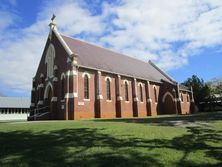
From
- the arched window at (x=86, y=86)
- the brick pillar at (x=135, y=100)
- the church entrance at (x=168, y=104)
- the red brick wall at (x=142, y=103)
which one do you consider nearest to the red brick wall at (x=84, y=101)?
the arched window at (x=86, y=86)

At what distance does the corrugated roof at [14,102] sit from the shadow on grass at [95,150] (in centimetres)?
4646

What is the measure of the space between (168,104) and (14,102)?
3665 centimetres

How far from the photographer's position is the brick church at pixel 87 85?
91.4 ft

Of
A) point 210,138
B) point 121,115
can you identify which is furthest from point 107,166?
point 121,115

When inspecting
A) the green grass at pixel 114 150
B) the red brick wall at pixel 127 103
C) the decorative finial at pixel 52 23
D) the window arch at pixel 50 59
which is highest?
the decorative finial at pixel 52 23

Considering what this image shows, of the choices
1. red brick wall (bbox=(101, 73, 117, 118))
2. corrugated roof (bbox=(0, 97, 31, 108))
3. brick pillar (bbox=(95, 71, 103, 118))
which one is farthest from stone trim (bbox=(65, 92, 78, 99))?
corrugated roof (bbox=(0, 97, 31, 108))

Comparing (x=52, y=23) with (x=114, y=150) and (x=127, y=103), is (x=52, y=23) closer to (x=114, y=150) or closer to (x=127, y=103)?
(x=127, y=103)

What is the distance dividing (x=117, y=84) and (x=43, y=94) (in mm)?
10974

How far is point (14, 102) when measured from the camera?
55344mm

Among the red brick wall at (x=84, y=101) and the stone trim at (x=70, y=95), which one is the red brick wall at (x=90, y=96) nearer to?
the red brick wall at (x=84, y=101)

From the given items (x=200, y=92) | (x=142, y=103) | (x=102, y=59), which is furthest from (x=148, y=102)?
(x=200, y=92)

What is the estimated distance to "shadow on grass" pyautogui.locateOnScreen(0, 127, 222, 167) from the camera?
725 centimetres

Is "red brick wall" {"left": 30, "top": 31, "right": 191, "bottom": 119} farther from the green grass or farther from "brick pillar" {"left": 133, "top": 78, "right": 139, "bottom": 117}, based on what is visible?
the green grass

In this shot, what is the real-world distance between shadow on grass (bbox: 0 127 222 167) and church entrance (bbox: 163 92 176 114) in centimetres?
3270
